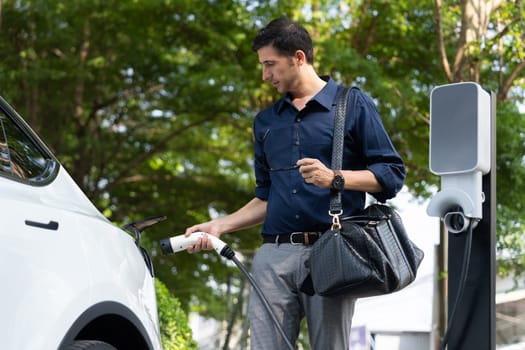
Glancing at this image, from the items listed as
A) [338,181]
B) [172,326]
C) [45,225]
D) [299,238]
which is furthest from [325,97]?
[172,326]

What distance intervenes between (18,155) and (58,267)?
0.42 meters

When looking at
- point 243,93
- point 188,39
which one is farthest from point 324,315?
point 188,39

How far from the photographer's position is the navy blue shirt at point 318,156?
341 centimetres

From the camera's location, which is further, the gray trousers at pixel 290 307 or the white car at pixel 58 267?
the gray trousers at pixel 290 307

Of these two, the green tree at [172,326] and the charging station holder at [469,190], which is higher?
the charging station holder at [469,190]

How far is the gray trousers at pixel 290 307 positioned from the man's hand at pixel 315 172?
354 millimetres

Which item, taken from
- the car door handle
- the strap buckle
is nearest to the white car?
the car door handle

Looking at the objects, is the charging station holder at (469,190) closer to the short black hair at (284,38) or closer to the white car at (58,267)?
the short black hair at (284,38)

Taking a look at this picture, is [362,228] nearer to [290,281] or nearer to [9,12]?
[290,281]

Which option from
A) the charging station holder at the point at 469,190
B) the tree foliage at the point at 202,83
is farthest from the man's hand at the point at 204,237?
the tree foliage at the point at 202,83

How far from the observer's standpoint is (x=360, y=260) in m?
3.16

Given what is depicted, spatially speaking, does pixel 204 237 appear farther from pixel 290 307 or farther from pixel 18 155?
pixel 18 155

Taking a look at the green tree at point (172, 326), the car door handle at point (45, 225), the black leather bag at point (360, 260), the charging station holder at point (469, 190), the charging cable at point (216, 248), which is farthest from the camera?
the green tree at point (172, 326)

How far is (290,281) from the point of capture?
347 cm
